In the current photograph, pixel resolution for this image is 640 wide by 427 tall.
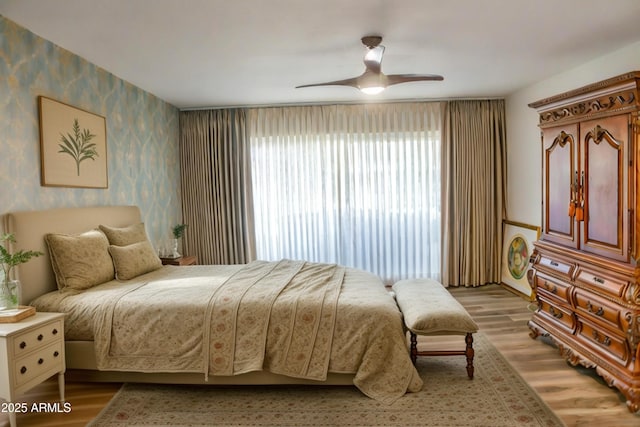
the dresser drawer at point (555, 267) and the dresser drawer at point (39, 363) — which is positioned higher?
the dresser drawer at point (555, 267)

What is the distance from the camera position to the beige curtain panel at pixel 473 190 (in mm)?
5570

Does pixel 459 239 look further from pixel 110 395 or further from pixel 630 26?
pixel 110 395

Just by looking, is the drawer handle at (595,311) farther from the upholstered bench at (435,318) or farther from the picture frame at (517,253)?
the picture frame at (517,253)

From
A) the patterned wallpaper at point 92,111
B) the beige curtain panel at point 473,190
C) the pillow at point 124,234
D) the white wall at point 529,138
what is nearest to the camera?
the patterned wallpaper at point 92,111

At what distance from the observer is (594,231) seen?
9.74 ft

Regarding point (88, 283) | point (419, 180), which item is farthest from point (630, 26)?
point (88, 283)

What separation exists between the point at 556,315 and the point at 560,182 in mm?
1081

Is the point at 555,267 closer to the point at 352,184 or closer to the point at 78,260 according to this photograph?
the point at 352,184

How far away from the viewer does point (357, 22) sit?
292 centimetres

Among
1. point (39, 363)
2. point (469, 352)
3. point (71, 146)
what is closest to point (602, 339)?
point (469, 352)

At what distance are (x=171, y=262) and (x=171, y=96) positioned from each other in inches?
78.0

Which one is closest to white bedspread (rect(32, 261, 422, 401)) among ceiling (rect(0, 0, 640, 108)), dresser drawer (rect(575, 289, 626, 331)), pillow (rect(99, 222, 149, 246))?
pillow (rect(99, 222, 149, 246))

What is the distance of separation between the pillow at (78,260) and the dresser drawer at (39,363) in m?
0.61

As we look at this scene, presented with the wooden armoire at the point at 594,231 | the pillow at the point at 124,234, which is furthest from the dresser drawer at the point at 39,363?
the wooden armoire at the point at 594,231
